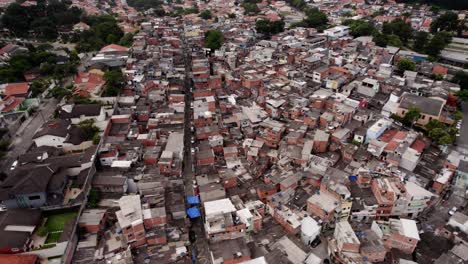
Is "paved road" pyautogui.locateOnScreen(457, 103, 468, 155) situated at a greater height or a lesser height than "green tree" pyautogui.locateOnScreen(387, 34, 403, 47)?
lesser

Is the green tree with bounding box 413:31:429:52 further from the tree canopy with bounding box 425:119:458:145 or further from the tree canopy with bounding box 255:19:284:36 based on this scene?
the tree canopy with bounding box 425:119:458:145

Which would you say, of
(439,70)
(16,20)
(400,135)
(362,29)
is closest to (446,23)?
(362,29)

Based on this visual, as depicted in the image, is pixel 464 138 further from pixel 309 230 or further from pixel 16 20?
pixel 16 20

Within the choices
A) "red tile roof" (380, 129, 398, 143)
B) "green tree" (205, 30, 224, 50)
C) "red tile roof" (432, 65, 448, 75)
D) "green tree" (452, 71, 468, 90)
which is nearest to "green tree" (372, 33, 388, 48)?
"red tile roof" (432, 65, 448, 75)

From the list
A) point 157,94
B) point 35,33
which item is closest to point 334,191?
point 157,94

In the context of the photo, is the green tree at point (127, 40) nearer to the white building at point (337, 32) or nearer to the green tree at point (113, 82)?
the green tree at point (113, 82)

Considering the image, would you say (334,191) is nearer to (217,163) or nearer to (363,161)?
(363,161)
